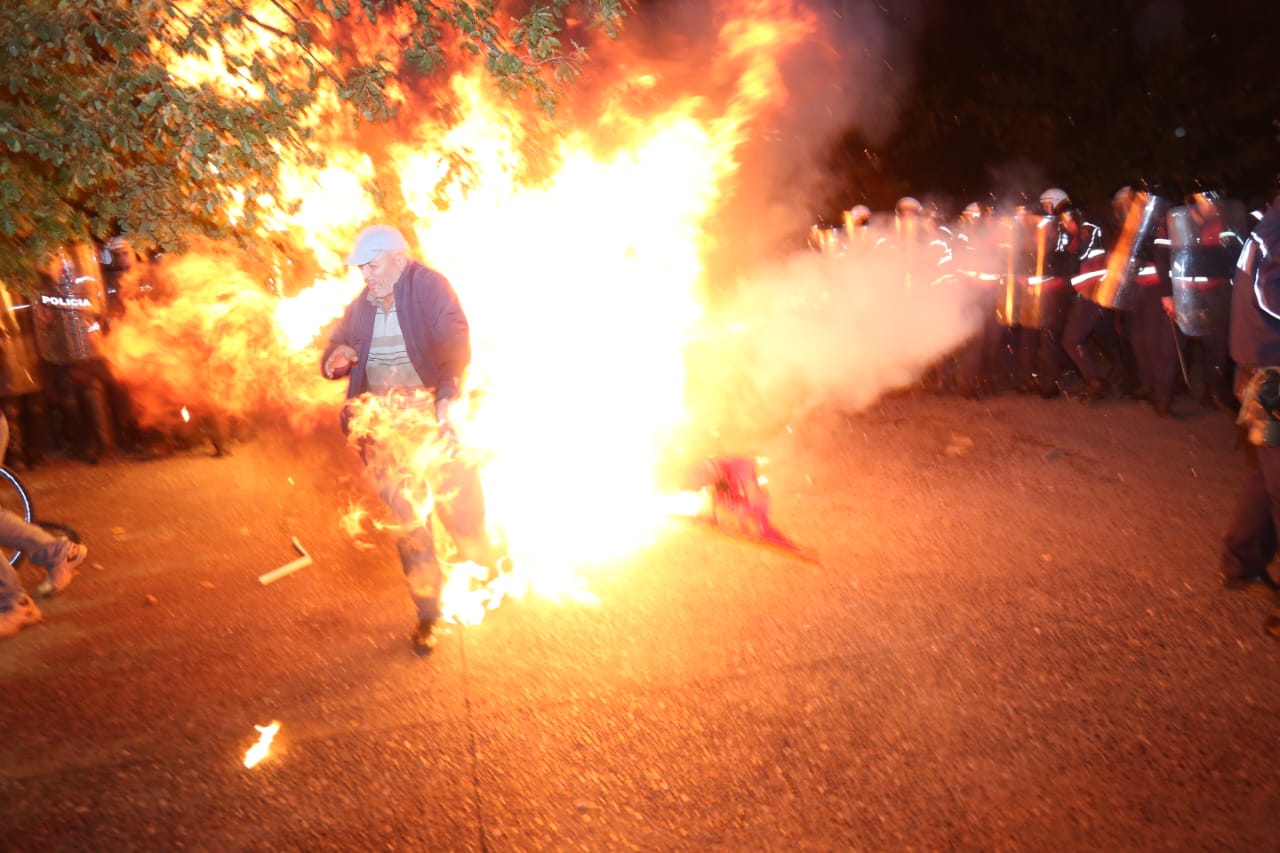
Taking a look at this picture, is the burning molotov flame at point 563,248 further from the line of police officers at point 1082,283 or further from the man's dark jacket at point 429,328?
the line of police officers at point 1082,283

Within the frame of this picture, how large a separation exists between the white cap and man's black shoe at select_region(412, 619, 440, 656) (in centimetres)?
194

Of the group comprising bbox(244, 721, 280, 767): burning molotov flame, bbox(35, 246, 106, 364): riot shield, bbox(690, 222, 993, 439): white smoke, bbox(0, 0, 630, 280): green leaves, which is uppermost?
bbox(0, 0, 630, 280): green leaves

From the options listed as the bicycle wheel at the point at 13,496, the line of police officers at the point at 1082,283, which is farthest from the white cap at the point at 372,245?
the line of police officers at the point at 1082,283

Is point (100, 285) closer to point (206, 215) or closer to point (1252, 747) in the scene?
point (206, 215)

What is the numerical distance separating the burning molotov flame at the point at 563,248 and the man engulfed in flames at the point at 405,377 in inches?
41.3

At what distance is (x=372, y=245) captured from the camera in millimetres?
4406

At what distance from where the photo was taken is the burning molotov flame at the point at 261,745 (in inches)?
148

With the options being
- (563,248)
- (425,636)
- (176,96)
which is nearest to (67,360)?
(176,96)

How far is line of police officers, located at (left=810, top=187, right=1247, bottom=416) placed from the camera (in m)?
7.46

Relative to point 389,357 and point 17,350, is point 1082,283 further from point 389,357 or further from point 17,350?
point 17,350

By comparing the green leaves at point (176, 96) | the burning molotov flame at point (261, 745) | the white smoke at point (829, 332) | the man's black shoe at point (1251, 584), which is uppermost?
the green leaves at point (176, 96)

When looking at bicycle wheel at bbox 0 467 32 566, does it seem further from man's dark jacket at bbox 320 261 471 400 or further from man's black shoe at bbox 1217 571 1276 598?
man's black shoe at bbox 1217 571 1276 598

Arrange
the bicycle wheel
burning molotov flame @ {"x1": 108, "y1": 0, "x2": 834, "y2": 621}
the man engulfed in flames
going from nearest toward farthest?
1. the man engulfed in flames
2. the bicycle wheel
3. burning molotov flame @ {"x1": 108, "y1": 0, "x2": 834, "y2": 621}

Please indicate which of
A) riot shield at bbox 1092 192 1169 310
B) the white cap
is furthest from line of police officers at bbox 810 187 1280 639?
the white cap
